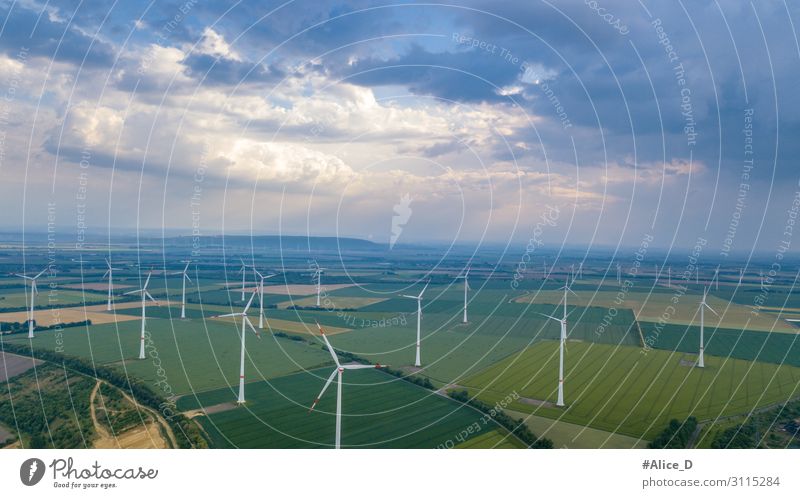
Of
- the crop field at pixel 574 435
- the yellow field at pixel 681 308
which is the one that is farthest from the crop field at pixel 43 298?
the crop field at pixel 574 435

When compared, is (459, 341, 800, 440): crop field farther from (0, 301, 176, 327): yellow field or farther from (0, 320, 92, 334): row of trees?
(0, 301, 176, 327): yellow field

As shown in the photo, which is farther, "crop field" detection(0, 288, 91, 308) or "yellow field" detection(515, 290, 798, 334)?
"crop field" detection(0, 288, 91, 308)

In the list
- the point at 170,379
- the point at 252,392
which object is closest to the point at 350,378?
the point at 252,392

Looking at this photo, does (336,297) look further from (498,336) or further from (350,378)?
(350,378)

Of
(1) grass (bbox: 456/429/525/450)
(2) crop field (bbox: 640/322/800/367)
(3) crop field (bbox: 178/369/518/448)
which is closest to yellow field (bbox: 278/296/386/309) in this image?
(2) crop field (bbox: 640/322/800/367)

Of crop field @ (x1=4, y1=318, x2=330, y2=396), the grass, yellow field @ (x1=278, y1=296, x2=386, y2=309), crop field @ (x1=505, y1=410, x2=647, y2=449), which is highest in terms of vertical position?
yellow field @ (x1=278, y1=296, x2=386, y2=309)

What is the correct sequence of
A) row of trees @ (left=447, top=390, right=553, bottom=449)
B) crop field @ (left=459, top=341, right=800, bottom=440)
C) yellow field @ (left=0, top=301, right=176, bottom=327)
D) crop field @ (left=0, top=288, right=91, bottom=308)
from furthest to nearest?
crop field @ (left=0, top=288, right=91, bottom=308) → yellow field @ (left=0, top=301, right=176, bottom=327) → crop field @ (left=459, top=341, right=800, bottom=440) → row of trees @ (left=447, top=390, right=553, bottom=449)
